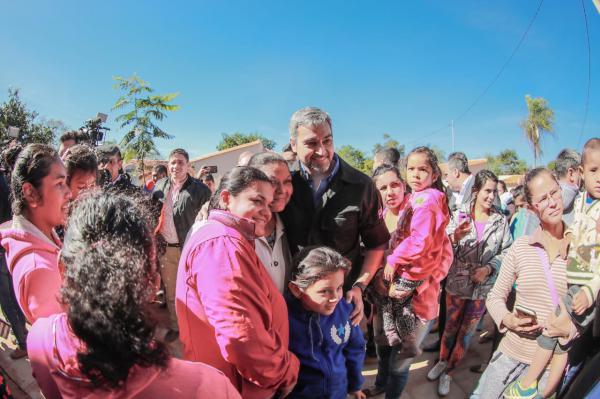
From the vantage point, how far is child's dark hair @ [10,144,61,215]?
144 cm

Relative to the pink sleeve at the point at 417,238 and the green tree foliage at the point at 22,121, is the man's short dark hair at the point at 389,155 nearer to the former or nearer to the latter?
the pink sleeve at the point at 417,238

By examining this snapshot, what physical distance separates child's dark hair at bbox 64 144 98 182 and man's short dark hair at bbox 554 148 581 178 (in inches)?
174

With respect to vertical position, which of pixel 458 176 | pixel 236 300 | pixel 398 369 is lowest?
pixel 398 369

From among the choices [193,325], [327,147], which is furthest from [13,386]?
[327,147]

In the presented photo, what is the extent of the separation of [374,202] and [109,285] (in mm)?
1546

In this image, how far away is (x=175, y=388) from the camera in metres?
0.76

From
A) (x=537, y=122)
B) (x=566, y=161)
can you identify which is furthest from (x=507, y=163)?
(x=566, y=161)

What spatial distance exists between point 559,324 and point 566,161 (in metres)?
2.55

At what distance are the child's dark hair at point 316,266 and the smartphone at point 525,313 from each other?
1038mm

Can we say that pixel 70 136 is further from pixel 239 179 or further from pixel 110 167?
pixel 239 179

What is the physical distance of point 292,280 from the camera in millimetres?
1601

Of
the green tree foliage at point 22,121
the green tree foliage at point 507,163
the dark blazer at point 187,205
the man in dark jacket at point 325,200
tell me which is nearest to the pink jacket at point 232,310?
the man in dark jacket at point 325,200

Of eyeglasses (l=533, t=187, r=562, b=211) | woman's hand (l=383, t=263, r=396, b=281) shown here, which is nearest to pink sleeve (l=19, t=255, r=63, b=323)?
woman's hand (l=383, t=263, r=396, b=281)

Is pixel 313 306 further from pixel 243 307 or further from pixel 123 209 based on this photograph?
pixel 123 209
